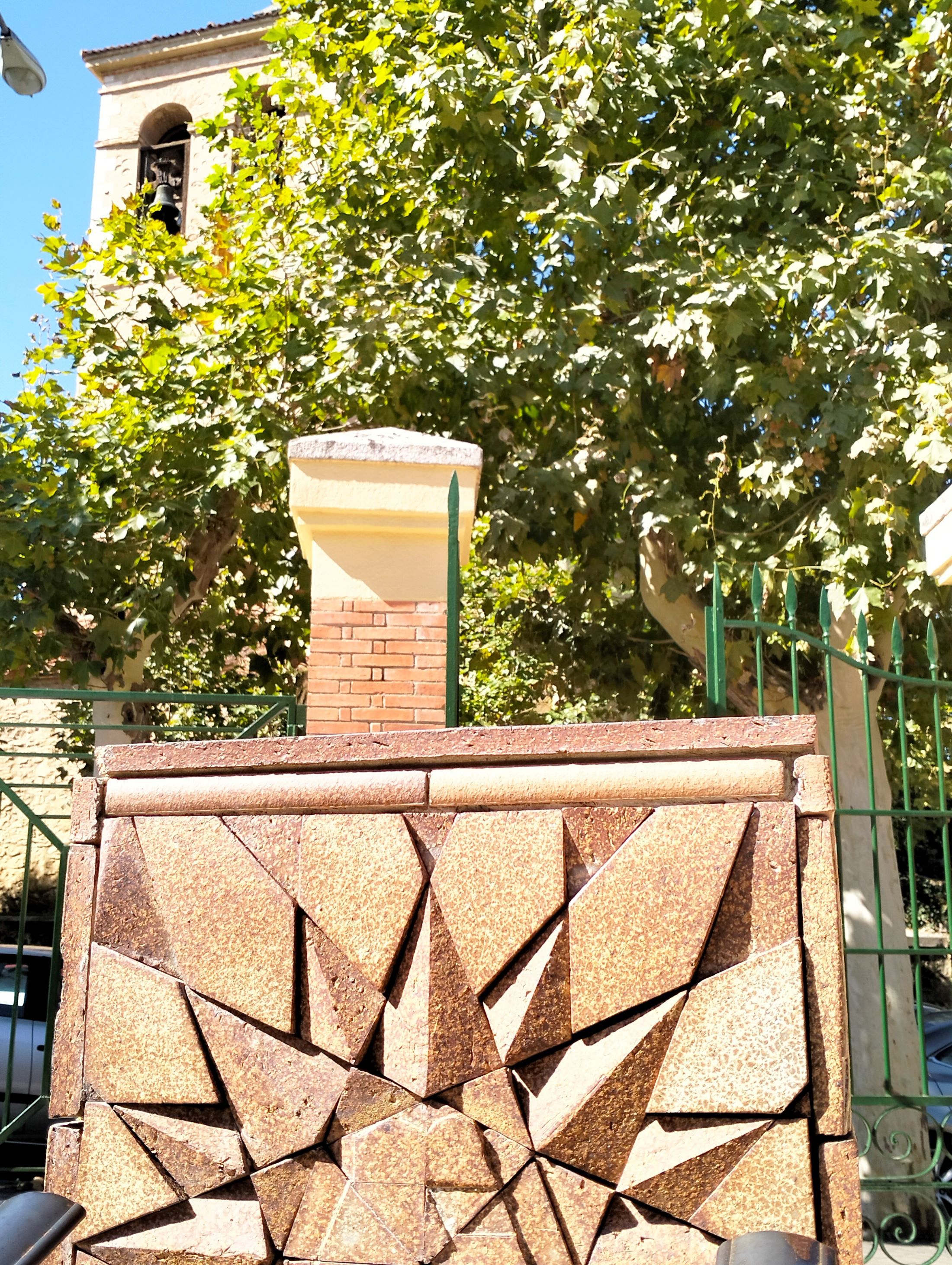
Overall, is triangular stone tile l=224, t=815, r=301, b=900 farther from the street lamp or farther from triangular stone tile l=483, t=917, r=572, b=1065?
the street lamp

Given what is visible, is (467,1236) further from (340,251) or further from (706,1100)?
(340,251)

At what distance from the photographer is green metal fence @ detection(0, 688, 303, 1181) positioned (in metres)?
4.49

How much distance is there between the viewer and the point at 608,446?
23.9ft

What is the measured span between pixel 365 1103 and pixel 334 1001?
0.24 meters

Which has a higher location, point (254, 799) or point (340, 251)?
point (340, 251)

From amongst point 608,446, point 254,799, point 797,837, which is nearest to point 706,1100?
point 797,837

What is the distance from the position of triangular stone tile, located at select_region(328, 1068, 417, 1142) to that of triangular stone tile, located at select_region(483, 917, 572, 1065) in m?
0.26

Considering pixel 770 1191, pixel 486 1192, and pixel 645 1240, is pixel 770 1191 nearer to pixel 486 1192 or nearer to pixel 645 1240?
pixel 645 1240

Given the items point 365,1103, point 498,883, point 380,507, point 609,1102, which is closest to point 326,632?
point 380,507

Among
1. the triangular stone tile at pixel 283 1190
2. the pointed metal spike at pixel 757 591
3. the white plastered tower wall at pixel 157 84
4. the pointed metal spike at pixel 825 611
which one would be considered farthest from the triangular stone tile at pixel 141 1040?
the white plastered tower wall at pixel 157 84

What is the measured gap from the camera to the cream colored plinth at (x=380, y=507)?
3352mm

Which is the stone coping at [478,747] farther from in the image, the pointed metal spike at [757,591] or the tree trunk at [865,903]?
the tree trunk at [865,903]

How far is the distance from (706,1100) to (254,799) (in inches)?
48.9

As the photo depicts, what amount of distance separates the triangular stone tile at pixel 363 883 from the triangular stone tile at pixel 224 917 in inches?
3.7
